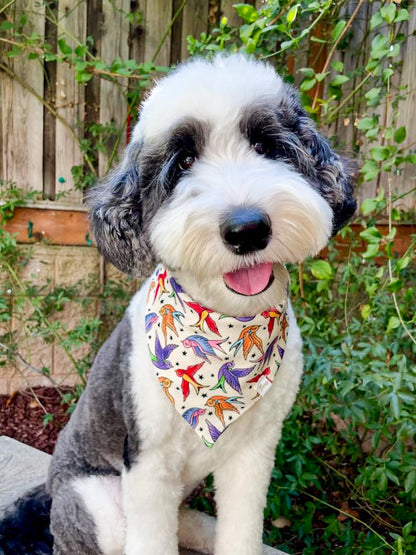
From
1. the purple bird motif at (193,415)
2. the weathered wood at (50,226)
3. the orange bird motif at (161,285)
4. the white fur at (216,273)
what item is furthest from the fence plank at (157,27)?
the purple bird motif at (193,415)

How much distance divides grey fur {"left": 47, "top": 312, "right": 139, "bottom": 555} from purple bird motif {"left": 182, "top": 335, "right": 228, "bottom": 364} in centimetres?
21

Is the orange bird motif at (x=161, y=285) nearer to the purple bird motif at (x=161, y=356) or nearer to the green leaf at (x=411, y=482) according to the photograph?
the purple bird motif at (x=161, y=356)

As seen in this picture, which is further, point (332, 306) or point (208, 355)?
point (332, 306)

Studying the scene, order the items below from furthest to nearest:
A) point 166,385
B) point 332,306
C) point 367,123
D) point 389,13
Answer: point 332,306
point 367,123
point 389,13
point 166,385

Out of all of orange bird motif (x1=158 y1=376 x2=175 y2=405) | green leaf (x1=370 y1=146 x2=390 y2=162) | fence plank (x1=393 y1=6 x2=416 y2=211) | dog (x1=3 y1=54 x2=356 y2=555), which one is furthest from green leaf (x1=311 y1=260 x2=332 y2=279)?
fence plank (x1=393 y1=6 x2=416 y2=211)

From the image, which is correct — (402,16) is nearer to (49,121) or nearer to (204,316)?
(204,316)

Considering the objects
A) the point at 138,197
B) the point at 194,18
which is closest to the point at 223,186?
the point at 138,197

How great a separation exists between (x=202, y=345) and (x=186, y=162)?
566 millimetres

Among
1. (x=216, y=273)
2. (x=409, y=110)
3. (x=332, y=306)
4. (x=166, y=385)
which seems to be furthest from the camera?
(x=409, y=110)

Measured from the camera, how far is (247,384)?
1604 mm

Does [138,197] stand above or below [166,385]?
above

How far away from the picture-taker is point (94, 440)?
1730 millimetres

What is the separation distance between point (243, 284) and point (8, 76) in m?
2.70

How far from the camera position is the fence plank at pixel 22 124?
3.27 meters
